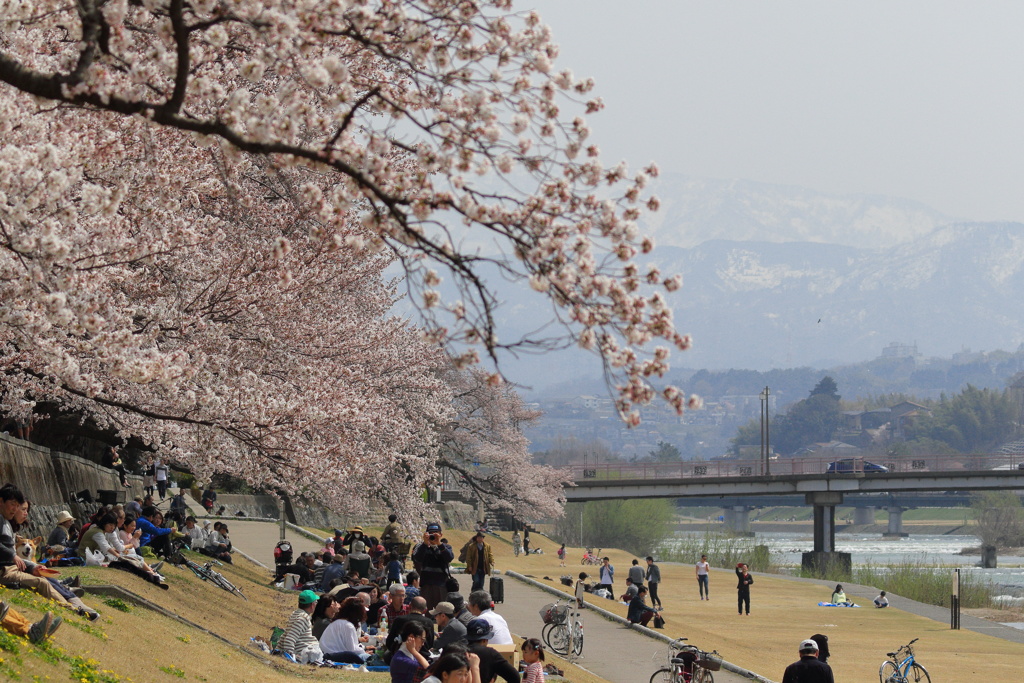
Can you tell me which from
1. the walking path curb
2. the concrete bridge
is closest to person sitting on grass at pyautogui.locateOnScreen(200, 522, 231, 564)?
the walking path curb

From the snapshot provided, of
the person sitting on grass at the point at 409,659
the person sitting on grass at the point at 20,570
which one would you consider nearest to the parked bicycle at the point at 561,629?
the person sitting on grass at the point at 409,659

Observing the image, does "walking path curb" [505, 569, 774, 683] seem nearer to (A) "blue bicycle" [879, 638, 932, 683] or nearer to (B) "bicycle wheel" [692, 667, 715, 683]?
(A) "blue bicycle" [879, 638, 932, 683]

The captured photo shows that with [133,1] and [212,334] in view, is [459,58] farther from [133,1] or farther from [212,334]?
[212,334]

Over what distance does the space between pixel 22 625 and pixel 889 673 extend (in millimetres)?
18277

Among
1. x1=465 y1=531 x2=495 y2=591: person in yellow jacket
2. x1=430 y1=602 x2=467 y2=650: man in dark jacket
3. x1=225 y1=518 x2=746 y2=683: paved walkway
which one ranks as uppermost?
x1=465 y1=531 x2=495 y2=591: person in yellow jacket

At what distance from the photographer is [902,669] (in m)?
23.1

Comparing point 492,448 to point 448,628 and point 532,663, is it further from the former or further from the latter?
point 448,628

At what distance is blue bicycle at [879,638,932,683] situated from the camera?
74.9ft

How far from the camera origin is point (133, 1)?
8.70 meters

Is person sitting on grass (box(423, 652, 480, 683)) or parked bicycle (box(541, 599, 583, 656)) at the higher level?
person sitting on grass (box(423, 652, 480, 683))

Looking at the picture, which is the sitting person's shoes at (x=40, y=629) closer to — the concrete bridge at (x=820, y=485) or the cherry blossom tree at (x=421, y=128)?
the cherry blossom tree at (x=421, y=128)

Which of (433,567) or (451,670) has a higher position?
(433,567)

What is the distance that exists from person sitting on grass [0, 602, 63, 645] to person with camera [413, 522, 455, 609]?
8753mm

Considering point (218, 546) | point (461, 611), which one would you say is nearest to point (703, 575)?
point (218, 546)
